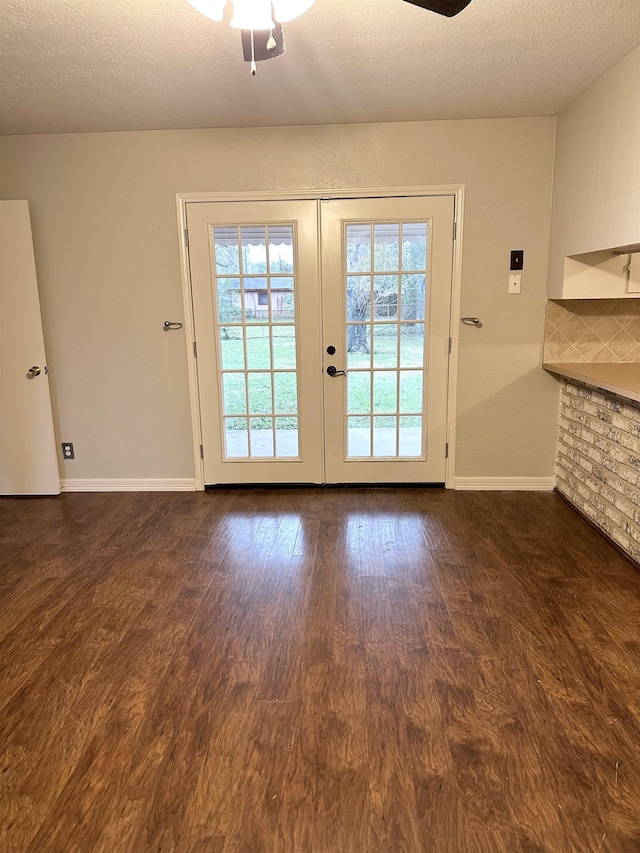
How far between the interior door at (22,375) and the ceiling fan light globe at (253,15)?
2.44m

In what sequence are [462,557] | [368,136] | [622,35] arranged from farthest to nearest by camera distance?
[368,136], [462,557], [622,35]

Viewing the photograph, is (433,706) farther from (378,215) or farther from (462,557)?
(378,215)

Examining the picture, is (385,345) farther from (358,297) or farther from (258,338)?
(258,338)

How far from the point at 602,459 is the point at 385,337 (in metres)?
1.54

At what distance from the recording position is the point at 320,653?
208 centimetres

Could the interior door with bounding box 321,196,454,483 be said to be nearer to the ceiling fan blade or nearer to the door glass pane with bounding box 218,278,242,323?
the door glass pane with bounding box 218,278,242,323

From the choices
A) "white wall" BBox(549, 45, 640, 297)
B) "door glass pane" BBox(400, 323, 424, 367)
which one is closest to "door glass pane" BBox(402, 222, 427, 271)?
"door glass pane" BBox(400, 323, 424, 367)

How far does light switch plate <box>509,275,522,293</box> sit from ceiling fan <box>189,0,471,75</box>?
2067mm

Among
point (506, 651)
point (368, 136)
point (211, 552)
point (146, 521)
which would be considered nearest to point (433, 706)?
point (506, 651)

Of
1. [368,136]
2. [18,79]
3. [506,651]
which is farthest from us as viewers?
[368,136]

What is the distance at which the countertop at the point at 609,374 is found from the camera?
2.59m

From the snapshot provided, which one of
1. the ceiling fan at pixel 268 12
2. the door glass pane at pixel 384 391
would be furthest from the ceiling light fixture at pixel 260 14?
the door glass pane at pixel 384 391

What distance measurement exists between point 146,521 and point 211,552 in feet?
2.25

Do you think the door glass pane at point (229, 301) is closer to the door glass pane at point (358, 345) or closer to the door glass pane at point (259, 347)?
the door glass pane at point (259, 347)
